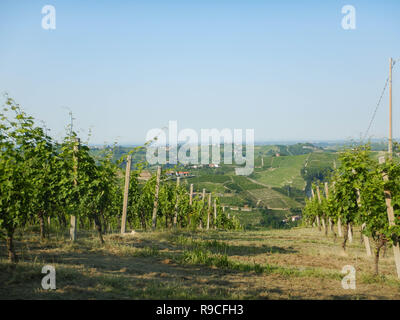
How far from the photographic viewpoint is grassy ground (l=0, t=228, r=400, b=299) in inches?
200

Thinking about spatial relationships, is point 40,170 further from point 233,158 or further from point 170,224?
point 233,158

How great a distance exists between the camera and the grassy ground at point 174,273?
507 centimetres

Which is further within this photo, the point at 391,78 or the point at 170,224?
the point at 170,224

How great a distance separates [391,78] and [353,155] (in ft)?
20.7

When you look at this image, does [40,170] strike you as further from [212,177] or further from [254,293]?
[212,177]

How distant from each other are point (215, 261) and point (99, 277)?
3222mm

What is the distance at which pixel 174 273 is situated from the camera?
6.92 metres

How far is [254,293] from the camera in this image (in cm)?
547
